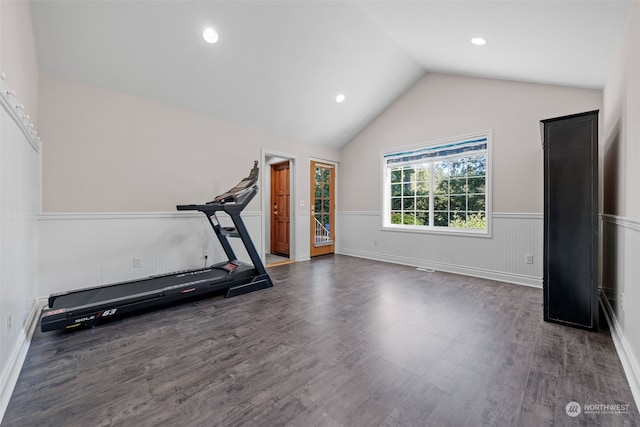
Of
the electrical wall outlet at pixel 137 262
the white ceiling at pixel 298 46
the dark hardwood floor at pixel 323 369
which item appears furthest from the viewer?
the electrical wall outlet at pixel 137 262

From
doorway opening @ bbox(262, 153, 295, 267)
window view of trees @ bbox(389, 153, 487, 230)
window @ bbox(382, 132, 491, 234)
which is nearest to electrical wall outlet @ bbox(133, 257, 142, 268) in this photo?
doorway opening @ bbox(262, 153, 295, 267)

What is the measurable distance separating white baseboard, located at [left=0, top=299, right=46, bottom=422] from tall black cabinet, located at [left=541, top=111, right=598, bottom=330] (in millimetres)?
3968

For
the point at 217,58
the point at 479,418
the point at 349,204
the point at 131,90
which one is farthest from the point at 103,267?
the point at 349,204

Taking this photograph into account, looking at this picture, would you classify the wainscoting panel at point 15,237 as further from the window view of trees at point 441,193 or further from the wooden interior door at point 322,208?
the window view of trees at point 441,193

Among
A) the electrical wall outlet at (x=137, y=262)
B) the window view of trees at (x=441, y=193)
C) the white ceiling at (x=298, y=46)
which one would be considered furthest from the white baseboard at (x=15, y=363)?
the window view of trees at (x=441, y=193)

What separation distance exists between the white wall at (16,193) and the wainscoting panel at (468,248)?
4.86m

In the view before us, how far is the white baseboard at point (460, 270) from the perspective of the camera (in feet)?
12.4

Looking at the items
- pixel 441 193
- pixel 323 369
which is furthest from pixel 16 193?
pixel 441 193

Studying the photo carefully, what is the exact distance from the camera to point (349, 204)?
20.0 ft

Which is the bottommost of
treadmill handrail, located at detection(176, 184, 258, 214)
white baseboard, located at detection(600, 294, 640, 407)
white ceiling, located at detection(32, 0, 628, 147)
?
white baseboard, located at detection(600, 294, 640, 407)

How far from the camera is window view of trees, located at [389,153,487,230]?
14.3 feet

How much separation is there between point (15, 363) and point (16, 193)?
1148mm

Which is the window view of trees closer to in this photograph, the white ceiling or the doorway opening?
the white ceiling

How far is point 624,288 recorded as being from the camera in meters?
2.07
